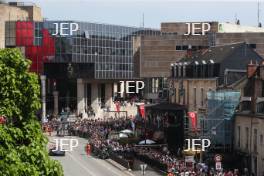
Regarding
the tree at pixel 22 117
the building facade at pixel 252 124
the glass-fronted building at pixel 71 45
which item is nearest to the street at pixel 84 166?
the building facade at pixel 252 124

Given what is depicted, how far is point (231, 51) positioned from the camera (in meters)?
75.3

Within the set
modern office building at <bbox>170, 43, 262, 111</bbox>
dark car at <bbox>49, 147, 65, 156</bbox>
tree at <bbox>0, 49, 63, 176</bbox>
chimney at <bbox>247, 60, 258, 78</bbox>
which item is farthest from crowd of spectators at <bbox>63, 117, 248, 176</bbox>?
tree at <bbox>0, 49, 63, 176</bbox>

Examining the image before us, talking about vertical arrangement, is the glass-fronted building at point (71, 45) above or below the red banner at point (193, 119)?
above

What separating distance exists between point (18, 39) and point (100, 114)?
19139mm

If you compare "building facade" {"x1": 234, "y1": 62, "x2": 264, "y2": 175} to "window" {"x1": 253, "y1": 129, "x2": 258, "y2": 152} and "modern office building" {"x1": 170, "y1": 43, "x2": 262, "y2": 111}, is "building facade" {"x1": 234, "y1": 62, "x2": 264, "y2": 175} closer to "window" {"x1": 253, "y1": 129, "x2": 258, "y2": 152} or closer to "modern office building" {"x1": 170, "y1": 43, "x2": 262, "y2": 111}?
"window" {"x1": 253, "y1": 129, "x2": 258, "y2": 152}

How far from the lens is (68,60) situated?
126 meters

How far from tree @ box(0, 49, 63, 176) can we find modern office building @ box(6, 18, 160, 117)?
9755 centimetres

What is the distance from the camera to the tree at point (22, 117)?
24.1 m

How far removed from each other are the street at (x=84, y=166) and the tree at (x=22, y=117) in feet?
118

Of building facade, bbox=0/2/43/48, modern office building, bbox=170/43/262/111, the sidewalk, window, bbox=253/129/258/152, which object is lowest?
the sidewalk

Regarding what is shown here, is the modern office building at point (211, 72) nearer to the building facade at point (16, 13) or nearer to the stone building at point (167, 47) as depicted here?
the stone building at point (167, 47)

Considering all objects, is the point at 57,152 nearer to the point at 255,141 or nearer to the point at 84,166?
the point at 84,166

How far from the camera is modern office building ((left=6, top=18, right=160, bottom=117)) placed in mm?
124750

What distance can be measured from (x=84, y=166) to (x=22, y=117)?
41.4m
